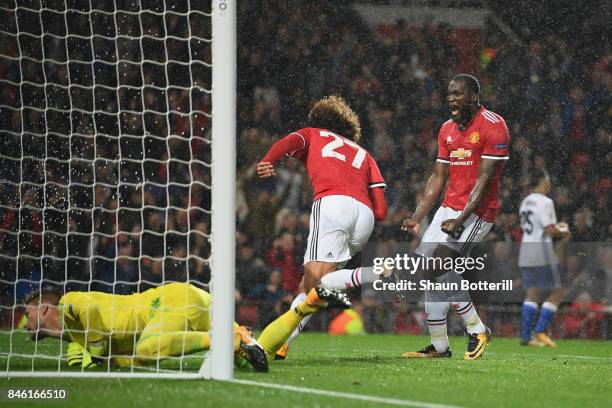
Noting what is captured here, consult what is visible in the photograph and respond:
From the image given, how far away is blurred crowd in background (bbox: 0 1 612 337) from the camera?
11.0 m

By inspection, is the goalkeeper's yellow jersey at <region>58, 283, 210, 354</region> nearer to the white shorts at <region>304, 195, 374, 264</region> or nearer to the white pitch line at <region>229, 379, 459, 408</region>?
the white pitch line at <region>229, 379, 459, 408</region>

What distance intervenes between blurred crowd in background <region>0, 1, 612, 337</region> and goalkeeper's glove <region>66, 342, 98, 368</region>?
153 inches

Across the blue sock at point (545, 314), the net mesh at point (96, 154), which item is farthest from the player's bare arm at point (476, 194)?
the blue sock at point (545, 314)

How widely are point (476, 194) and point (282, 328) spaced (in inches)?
87.4

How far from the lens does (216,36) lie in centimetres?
517

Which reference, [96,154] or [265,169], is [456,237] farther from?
[96,154]

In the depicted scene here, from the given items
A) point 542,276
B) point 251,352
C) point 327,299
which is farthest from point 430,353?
point 542,276

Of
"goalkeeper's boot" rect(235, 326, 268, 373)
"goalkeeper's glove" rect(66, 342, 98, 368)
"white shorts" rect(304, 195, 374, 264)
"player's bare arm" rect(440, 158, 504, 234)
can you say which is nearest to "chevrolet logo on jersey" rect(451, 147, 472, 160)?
"player's bare arm" rect(440, 158, 504, 234)

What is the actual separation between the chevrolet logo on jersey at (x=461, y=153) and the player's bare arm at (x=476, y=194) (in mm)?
179

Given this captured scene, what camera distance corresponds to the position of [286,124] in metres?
13.8

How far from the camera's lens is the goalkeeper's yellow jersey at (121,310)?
572 centimetres

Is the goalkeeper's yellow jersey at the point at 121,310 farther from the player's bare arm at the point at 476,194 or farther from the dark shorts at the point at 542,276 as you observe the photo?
the dark shorts at the point at 542,276

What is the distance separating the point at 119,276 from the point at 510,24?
753 cm

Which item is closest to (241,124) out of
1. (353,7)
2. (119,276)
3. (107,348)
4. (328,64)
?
(328,64)
